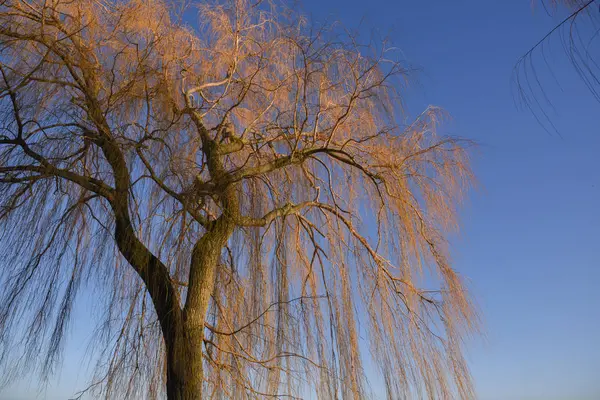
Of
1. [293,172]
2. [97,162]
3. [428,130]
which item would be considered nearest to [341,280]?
[293,172]

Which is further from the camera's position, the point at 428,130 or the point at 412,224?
the point at 428,130

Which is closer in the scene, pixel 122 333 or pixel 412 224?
pixel 122 333

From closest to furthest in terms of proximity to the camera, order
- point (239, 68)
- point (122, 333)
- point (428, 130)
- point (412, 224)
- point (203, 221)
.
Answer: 1. point (122, 333)
2. point (203, 221)
3. point (412, 224)
4. point (428, 130)
5. point (239, 68)

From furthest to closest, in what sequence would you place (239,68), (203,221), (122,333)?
(239,68) < (203,221) < (122,333)

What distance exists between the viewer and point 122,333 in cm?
261

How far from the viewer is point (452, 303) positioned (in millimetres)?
3139

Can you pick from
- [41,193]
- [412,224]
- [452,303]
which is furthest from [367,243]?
[41,193]

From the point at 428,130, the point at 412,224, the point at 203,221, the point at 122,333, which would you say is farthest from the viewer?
the point at 428,130

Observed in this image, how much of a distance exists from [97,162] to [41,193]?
0.39 meters

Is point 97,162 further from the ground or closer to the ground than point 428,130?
closer to the ground

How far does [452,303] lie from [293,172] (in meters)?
1.22

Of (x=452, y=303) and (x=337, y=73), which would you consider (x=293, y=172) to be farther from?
(x=452, y=303)

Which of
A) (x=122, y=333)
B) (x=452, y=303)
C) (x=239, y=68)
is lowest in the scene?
(x=122, y=333)

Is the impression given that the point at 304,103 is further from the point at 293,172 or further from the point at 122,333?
the point at 122,333
